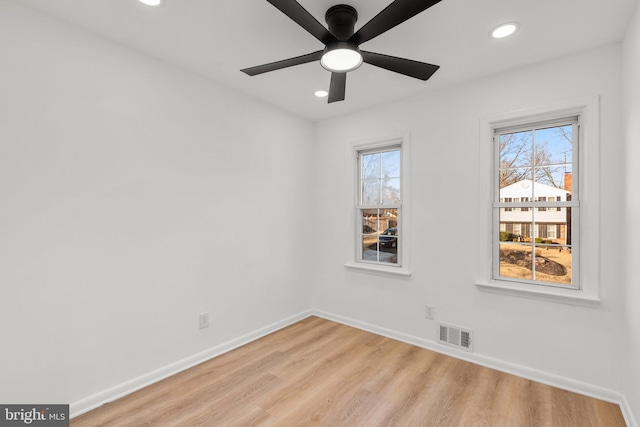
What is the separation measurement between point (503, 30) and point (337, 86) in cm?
119

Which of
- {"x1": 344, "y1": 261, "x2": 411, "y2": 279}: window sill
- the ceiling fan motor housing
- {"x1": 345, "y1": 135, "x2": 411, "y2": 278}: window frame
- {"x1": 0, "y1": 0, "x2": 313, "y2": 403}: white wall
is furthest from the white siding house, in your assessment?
{"x1": 0, "y1": 0, "x2": 313, "y2": 403}: white wall

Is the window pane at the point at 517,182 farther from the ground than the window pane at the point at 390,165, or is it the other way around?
the window pane at the point at 390,165

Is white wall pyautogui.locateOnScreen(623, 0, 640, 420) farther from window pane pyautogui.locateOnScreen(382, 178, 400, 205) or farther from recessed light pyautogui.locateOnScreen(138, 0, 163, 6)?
recessed light pyautogui.locateOnScreen(138, 0, 163, 6)

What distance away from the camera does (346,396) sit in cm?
232

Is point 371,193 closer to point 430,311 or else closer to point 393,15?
point 430,311

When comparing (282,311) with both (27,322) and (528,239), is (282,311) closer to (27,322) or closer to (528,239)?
(27,322)

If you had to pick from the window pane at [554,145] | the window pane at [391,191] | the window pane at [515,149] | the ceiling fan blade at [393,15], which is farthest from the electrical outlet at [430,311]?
the ceiling fan blade at [393,15]

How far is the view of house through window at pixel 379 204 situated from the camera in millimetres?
3555

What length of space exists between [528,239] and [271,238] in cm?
257

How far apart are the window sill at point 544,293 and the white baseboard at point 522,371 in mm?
607

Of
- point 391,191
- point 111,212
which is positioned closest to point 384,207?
point 391,191

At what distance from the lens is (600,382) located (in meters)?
2.31

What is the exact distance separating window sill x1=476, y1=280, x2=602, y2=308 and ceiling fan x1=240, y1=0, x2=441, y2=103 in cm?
193

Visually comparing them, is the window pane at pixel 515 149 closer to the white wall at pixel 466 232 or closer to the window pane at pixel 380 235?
the white wall at pixel 466 232
